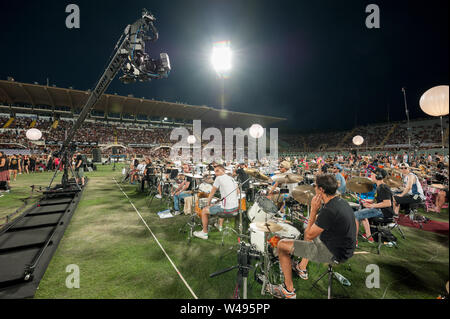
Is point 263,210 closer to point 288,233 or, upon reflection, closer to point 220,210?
point 288,233

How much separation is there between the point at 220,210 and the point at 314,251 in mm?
2196

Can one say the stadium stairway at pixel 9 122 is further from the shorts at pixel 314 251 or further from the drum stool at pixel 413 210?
the drum stool at pixel 413 210

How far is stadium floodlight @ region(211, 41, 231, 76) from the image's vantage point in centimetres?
741

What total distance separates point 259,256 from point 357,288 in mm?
1648

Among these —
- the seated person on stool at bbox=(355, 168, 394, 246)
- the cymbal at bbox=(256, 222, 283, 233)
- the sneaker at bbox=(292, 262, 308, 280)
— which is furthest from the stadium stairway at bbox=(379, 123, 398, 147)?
the cymbal at bbox=(256, 222, 283, 233)

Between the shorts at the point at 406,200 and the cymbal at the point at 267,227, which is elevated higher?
the cymbal at the point at 267,227

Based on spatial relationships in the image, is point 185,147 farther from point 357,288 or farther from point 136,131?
point 357,288

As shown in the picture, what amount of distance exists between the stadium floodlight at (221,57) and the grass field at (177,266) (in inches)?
237

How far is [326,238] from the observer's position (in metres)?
2.45

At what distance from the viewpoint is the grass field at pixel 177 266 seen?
8.84 feet

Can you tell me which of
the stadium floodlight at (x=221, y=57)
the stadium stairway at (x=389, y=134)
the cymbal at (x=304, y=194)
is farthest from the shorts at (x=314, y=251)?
the stadium stairway at (x=389, y=134)

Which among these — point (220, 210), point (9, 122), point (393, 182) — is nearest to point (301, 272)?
point (220, 210)

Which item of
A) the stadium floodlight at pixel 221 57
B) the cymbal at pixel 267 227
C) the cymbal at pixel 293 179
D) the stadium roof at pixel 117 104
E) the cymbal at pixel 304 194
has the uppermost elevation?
the stadium roof at pixel 117 104
